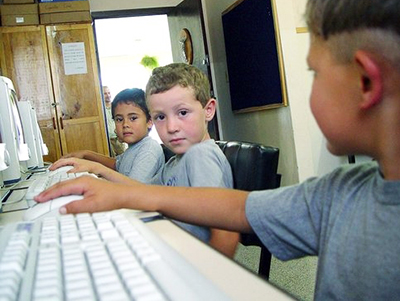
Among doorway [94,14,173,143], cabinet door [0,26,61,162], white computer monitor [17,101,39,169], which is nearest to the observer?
white computer monitor [17,101,39,169]

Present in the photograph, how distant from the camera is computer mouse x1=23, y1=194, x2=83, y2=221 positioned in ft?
2.50

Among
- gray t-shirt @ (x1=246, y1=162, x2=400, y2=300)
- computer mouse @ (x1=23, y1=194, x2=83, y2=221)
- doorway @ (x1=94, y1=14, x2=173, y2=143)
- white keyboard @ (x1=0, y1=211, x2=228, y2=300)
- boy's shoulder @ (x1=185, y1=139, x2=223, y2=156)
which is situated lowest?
gray t-shirt @ (x1=246, y1=162, x2=400, y2=300)

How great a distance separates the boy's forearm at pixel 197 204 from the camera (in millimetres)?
750

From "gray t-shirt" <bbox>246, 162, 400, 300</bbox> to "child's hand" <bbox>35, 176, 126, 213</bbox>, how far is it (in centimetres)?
23

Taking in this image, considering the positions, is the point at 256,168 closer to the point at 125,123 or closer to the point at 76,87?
the point at 125,123

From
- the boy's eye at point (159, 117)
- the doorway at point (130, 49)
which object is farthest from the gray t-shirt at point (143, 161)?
the doorway at point (130, 49)

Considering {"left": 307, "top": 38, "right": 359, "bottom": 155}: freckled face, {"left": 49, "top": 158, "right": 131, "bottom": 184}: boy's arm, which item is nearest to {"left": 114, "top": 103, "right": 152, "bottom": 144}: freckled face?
{"left": 49, "top": 158, "right": 131, "bottom": 184}: boy's arm

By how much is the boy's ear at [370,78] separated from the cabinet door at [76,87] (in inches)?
139

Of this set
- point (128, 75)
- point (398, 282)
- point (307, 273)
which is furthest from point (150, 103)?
point (128, 75)

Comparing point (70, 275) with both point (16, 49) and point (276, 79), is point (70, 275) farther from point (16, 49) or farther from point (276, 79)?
point (16, 49)

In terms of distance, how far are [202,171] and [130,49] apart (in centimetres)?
916

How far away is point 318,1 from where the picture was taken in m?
0.56

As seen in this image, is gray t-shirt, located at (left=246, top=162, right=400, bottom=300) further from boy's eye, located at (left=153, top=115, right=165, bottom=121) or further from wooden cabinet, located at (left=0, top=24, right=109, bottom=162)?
wooden cabinet, located at (left=0, top=24, right=109, bottom=162)

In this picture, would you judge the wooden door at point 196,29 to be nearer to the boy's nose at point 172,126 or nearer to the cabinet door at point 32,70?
the cabinet door at point 32,70
